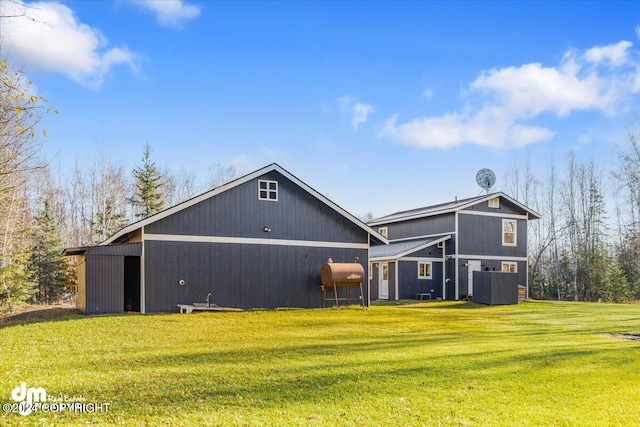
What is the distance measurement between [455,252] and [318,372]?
21805 mm

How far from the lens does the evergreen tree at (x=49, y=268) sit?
1245 inches

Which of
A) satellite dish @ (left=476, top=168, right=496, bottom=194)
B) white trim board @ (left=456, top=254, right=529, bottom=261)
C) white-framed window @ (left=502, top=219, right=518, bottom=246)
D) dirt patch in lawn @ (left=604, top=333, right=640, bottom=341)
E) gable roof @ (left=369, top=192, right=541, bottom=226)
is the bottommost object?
dirt patch in lawn @ (left=604, top=333, right=640, bottom=341)

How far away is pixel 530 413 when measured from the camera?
7379mm

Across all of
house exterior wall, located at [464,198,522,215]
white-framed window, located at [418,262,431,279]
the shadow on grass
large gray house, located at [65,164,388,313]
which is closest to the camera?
the shadow on grass

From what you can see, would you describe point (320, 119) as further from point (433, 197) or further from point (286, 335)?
point (433, 197)

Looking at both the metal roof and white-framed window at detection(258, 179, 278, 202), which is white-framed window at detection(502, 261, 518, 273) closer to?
the metal roof

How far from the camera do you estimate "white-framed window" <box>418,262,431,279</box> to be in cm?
2986

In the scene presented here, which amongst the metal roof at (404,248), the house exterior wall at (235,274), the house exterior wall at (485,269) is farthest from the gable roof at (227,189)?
the house exterior wall at (485,269)

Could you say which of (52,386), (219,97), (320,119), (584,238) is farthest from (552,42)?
(584,238)

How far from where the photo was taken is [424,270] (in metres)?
30.0

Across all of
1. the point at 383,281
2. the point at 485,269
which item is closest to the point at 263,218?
the point at 383,281

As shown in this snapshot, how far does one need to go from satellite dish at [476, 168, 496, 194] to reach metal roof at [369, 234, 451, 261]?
573 centimetres

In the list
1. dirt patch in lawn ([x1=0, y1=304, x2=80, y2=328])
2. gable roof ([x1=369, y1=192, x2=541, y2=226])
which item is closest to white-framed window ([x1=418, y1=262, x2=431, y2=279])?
gable roof ([x1=369, y1=192, x2=541, y2=226])

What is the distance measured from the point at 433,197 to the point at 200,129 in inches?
971
